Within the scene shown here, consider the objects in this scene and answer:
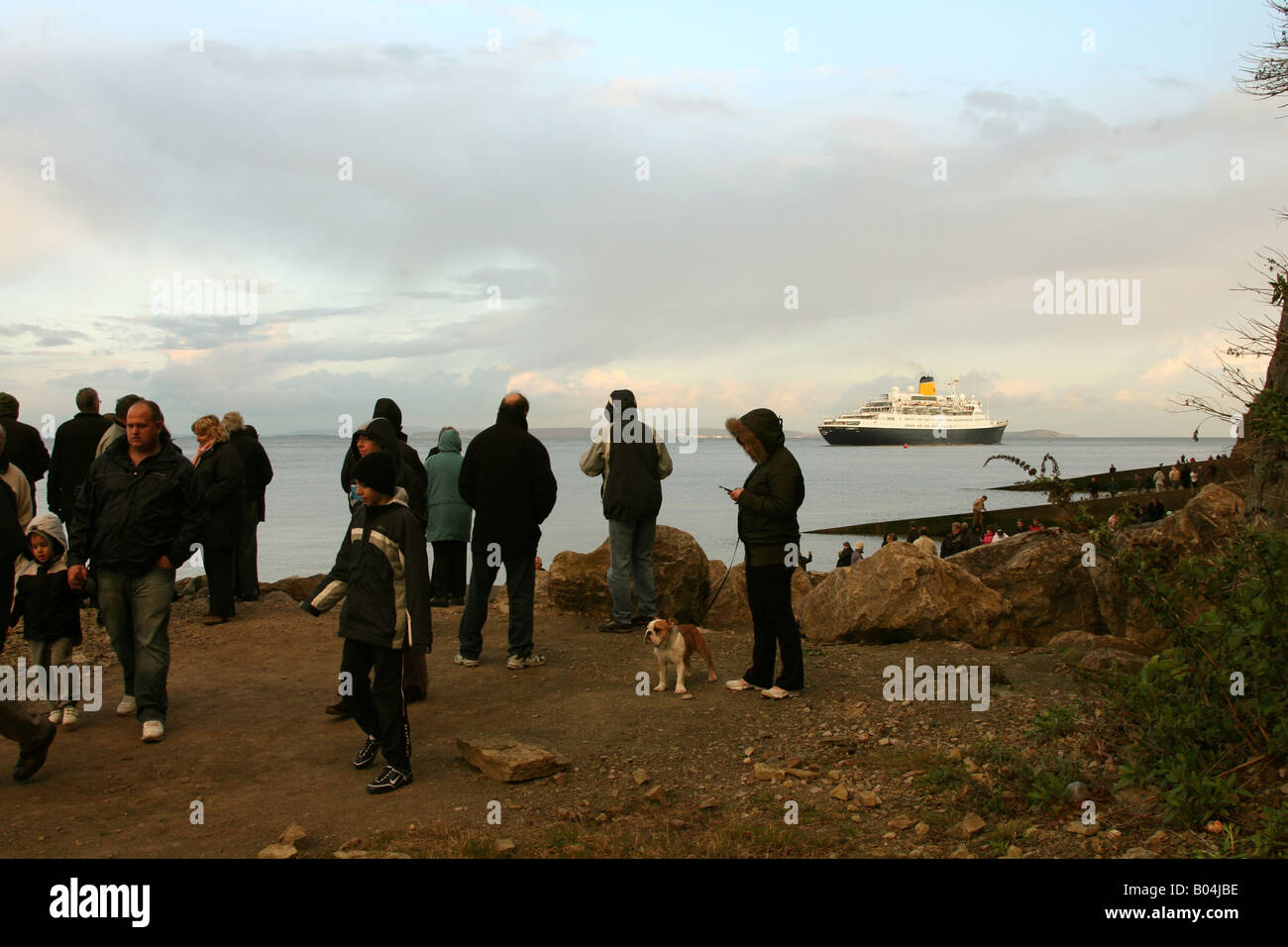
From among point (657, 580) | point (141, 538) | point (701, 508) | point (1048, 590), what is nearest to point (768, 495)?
point (657, 580)

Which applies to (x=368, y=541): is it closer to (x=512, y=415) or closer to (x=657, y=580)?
(x=512, y=415)

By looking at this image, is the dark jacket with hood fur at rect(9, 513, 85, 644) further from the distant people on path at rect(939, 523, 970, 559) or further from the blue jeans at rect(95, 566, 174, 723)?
the distant people on path at rect(939, 523, 970, 559)

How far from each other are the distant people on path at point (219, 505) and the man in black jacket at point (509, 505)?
10.2 ft

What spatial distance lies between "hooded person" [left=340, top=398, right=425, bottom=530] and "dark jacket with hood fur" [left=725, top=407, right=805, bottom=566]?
2.58m

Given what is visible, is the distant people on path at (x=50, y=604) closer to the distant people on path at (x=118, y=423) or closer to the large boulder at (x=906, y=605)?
the distant people on path at (x=118, y=423)

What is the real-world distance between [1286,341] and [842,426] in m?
140

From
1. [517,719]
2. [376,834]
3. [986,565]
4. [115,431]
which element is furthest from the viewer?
[986,565]

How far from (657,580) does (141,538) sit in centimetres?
552

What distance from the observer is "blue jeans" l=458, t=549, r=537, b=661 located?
7941 millimetres

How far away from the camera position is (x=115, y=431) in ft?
29.4

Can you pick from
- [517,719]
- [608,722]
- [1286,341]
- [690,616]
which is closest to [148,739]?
[517,719]

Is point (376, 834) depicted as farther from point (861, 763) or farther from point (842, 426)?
point (842, 426)

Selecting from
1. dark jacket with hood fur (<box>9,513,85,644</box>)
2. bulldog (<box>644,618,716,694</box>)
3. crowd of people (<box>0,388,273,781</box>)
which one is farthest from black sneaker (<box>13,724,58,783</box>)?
bulldog (<box>644,618,716,694</box>)
